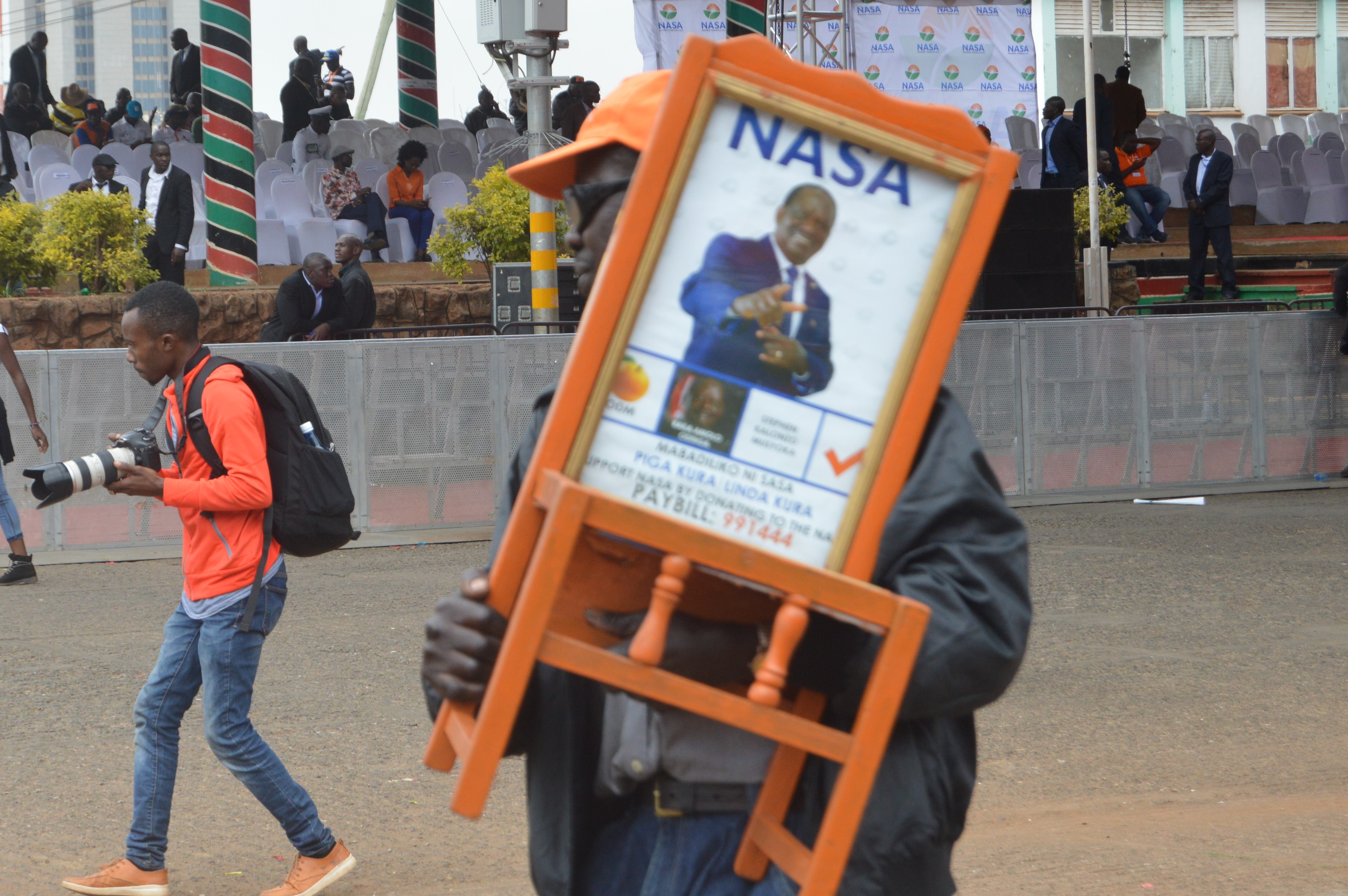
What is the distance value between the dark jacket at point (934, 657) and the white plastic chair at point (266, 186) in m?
18.4

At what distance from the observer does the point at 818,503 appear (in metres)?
1.64

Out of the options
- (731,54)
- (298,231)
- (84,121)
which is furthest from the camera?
(84,121)

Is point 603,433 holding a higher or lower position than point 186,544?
higher

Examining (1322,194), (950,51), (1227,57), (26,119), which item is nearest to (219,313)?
(26,119)

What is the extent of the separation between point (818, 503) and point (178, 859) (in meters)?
3.76

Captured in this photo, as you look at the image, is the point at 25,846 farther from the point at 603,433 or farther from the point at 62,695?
the point at 603,433

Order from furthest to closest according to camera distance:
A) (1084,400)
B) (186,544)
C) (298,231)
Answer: (298,231), (1084,400), (186,544)

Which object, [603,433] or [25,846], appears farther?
[25,846]

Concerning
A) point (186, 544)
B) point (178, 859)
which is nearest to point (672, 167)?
point (186, 544)

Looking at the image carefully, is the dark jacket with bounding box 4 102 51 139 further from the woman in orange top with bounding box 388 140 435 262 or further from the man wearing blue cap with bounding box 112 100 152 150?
the woman in orange top with bounding box 388 140 435 262

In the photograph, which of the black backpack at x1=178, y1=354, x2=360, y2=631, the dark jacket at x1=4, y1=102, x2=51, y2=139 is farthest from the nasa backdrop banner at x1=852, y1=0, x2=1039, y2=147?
the black backpack at x1=178, y1=354, x2=360, y2=631

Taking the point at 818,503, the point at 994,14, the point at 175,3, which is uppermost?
the point at 175,3

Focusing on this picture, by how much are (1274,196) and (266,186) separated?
15.8 m

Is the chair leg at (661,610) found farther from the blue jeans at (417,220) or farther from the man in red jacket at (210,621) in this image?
the blue jeans at (417,220)
